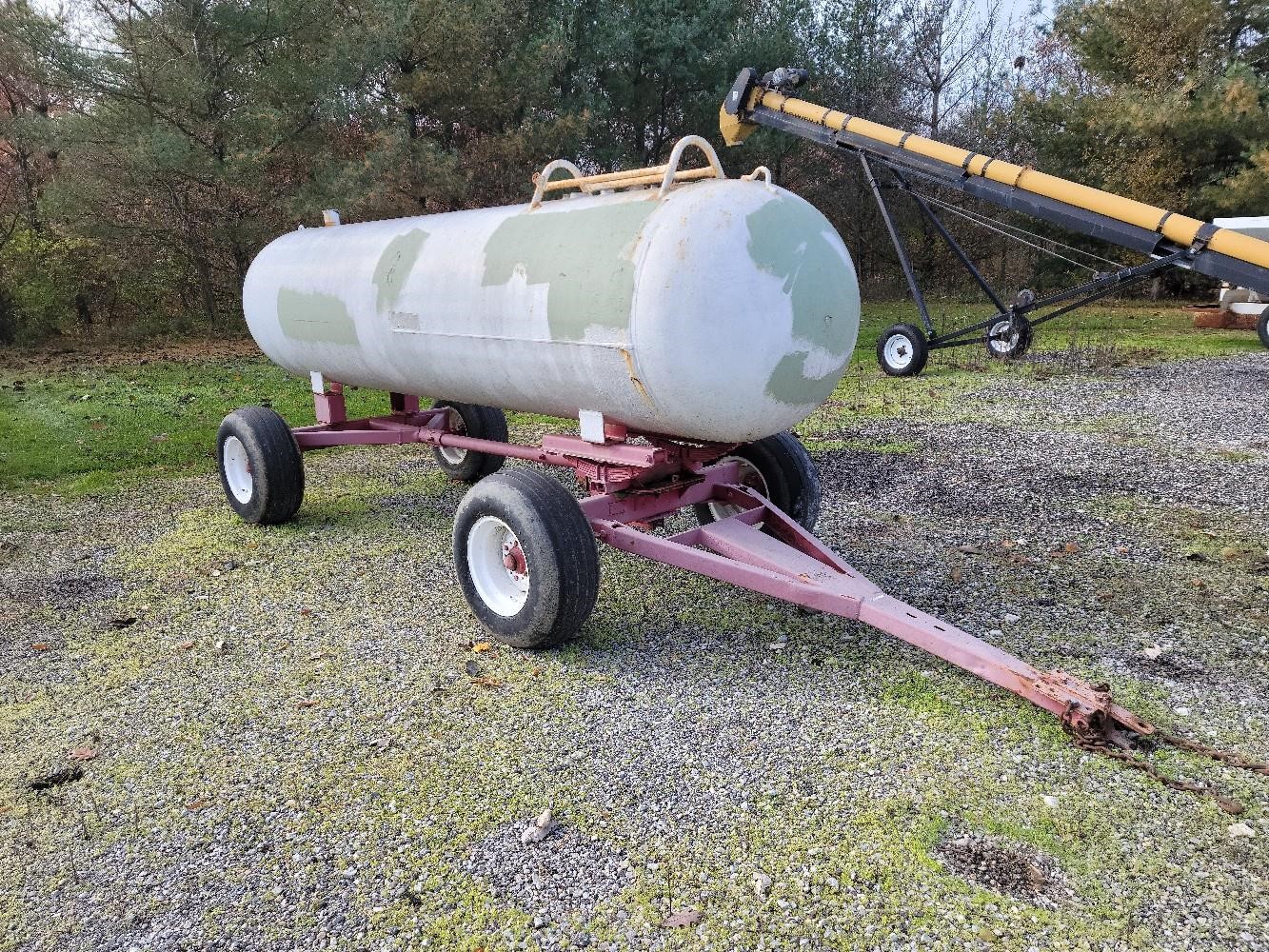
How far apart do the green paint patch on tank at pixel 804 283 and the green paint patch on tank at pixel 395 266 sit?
1.99 meters

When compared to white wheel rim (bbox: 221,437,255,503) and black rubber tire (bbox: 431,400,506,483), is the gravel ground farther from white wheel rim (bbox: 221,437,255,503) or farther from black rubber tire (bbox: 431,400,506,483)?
black rubber tire (bbox: 431,400,506,483)

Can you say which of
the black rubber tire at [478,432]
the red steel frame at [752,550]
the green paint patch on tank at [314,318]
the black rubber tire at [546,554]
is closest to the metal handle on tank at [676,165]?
the red steel frame at [752,550]

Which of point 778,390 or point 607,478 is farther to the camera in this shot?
point 607,478

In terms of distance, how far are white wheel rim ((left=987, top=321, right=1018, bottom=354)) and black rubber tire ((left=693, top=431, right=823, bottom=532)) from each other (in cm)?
746

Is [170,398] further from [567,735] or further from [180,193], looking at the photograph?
[567,735]

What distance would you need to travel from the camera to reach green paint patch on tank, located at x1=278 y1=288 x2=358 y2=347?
5.09 metres

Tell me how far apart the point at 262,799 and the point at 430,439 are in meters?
3.10

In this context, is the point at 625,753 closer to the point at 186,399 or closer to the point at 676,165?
the point at 676,165

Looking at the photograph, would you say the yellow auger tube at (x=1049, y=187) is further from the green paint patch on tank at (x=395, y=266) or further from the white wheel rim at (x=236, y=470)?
the white wheel rim at (x=236, y=470)

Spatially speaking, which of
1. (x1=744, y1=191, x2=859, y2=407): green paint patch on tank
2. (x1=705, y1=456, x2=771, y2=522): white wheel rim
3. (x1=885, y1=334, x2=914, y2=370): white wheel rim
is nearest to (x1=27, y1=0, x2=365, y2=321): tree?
(x1=885, y1=334, x2=914, y2=370): white wheel rim

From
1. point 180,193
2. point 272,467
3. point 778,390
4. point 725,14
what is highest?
point 725,14

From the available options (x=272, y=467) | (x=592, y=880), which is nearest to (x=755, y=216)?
(x=592, y=880)

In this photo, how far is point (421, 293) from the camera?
4.49m

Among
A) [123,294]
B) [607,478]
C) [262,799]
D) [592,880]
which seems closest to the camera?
[592,880]
